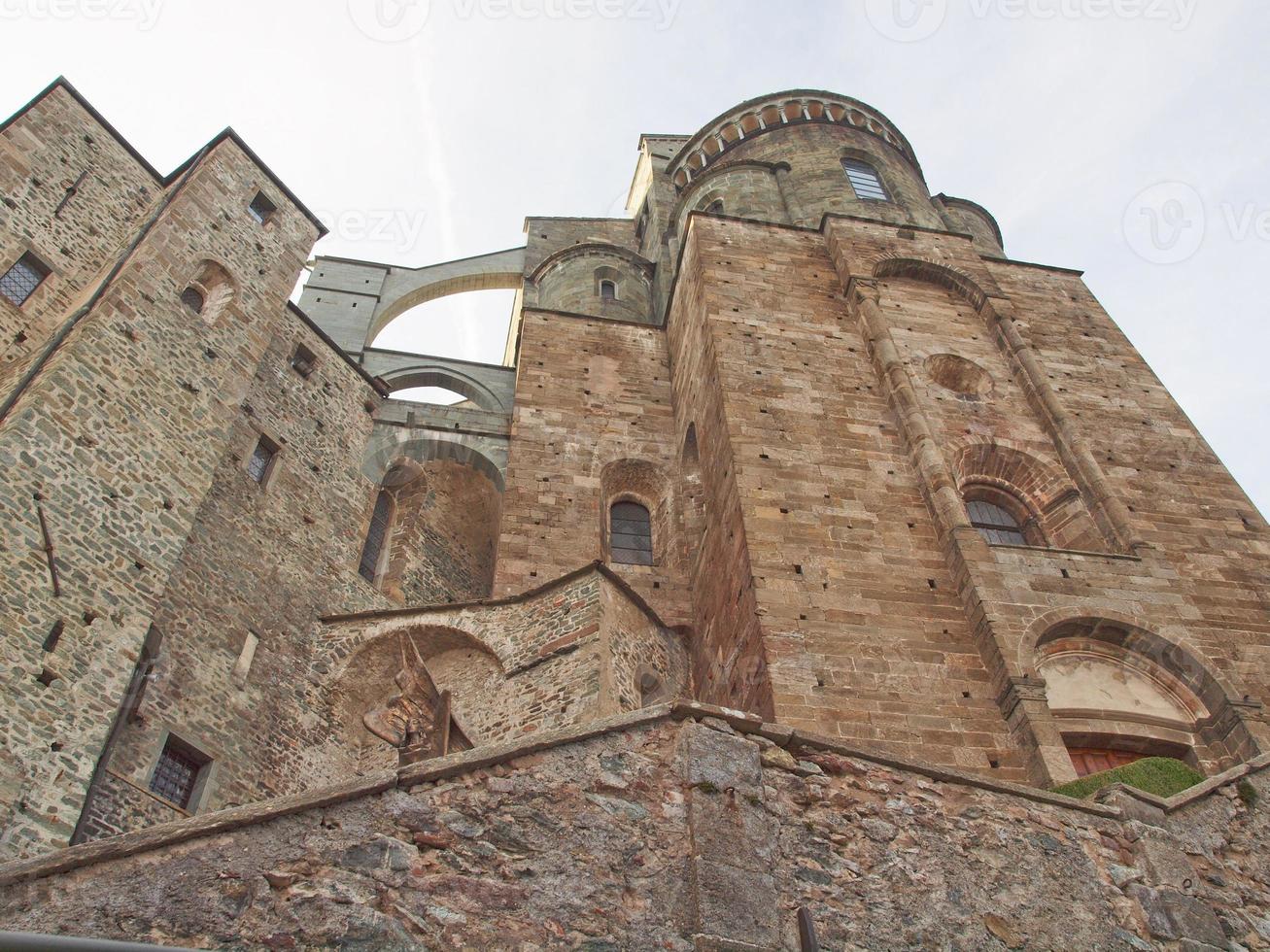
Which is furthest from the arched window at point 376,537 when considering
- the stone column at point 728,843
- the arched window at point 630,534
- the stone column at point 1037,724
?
the stone column at point 728,843

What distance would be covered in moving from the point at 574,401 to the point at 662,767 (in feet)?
43.5

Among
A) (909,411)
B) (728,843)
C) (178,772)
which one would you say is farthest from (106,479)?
(909,411)

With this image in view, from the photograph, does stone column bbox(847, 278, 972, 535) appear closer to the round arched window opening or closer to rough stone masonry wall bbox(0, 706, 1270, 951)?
the round arched window opening

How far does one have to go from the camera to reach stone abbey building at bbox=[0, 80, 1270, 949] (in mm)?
5164

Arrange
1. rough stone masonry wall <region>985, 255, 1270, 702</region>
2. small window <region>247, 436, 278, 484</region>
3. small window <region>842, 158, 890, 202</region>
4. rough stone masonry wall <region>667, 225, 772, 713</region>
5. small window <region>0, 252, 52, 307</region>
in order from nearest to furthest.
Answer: rough stone masonry wall <region>667, 225, 772, 713</region>
rough stone masonry wall <region>985, 255, 1270, 702</region>
small window <region>0, 252, 52, 307</region>
small window <region>247, 436, 278, 484</region>
small window <region>842, 158, 890, 202</region>

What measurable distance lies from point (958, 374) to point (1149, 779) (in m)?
9.32

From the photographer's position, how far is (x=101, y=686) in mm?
9672

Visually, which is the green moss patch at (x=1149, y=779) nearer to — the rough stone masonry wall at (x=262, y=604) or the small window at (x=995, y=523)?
the small window at (x=995, y=523)

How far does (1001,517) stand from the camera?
47.4 ft

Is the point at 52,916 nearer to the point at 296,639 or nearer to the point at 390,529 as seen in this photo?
the point at 296,639

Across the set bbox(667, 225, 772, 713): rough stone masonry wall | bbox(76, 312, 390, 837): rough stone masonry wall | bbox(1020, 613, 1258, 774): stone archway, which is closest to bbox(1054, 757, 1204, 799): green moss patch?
bbox(1020, 613, 1258, 774): stone archway

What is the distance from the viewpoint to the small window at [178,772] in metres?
10.3

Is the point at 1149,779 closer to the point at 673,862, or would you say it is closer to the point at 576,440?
the point at 673,862

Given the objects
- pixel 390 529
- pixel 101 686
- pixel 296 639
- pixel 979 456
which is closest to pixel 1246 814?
pixel 979 456
